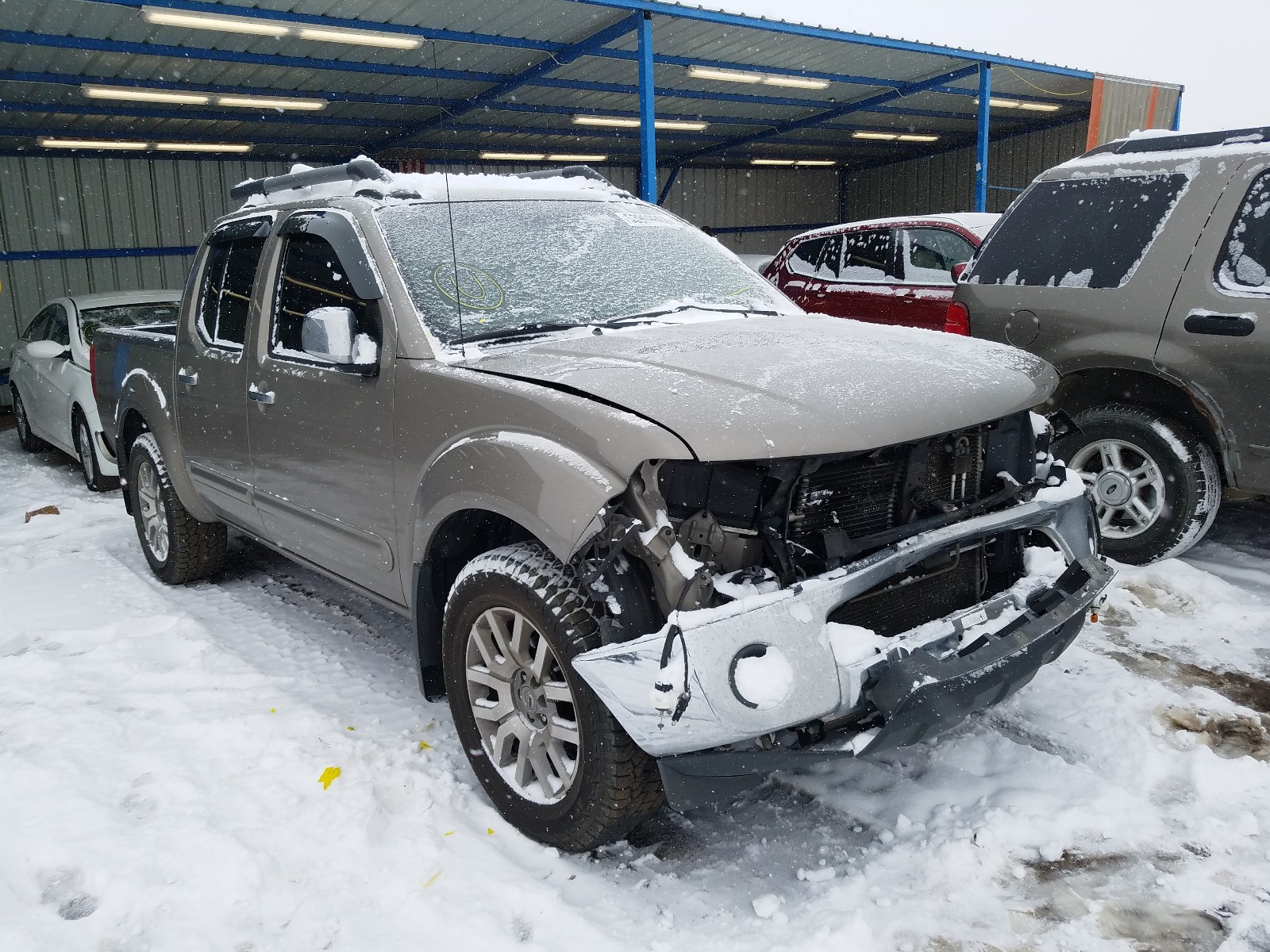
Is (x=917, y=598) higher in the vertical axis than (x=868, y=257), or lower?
lower

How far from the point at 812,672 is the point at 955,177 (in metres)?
25.1

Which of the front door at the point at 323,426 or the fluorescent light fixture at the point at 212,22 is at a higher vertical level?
the fluorescent light fixture at the point at 212,22

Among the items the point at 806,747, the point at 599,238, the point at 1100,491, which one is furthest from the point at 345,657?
the point at 1100,491

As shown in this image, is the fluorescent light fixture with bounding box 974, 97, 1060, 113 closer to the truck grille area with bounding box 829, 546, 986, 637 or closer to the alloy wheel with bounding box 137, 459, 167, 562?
the alloy wheel with bounding box 137, 459, 167, 562

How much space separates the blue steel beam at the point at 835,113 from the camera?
15875 mm

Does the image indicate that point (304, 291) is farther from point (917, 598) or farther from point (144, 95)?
point (144, 95)

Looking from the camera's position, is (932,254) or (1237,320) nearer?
(1237,320)

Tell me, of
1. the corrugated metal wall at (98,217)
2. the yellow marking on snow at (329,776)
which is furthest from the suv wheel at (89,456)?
the corrugated metal wall at (98,217)

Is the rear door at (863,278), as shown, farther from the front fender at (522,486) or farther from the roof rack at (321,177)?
the front fender at (522,486)

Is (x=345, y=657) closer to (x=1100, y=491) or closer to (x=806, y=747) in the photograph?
(x=806, y=747)

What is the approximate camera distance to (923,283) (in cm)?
697

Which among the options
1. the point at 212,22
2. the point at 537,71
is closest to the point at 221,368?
the point at 212,22

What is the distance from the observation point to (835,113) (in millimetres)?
18422

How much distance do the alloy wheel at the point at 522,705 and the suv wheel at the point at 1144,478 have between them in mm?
2902
